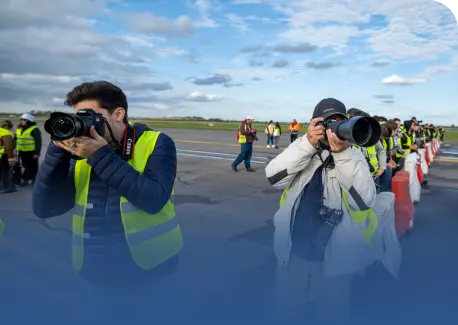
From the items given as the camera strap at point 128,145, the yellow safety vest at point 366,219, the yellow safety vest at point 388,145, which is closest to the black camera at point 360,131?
the yellow safety vest at point 366,219

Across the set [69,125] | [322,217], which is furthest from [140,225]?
[322,217]

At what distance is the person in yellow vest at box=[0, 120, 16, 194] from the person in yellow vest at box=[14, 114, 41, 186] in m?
0.55

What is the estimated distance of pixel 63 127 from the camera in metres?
1.59

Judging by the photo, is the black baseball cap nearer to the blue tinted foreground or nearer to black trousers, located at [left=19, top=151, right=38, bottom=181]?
the blue tinted foreground

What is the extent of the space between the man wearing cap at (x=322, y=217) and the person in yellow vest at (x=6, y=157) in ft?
23.6

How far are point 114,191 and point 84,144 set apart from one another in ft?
0.83

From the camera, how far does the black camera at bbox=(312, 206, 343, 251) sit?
2.19 meters

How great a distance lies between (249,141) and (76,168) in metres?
9.81

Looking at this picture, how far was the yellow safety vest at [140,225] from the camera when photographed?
1735 mm

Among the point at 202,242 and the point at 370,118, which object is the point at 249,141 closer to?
the point at 202,242

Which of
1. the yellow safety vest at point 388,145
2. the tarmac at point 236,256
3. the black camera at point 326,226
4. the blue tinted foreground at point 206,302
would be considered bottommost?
the tarmac at point 236,256

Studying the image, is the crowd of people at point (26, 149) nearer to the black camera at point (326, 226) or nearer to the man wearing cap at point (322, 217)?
the man wearing cap at point (322, 217)

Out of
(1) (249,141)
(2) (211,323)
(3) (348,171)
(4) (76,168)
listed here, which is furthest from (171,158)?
(1) (249,141)

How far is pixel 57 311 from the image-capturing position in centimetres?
203
